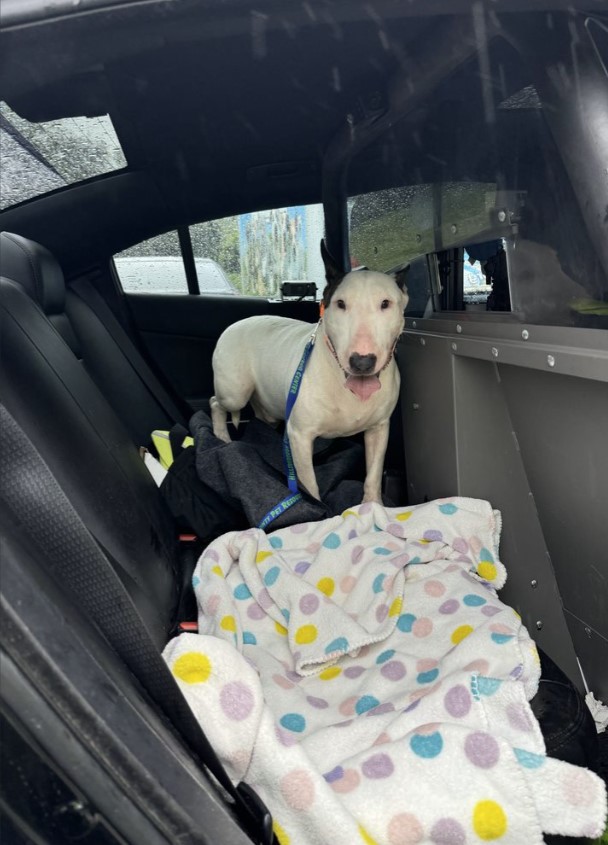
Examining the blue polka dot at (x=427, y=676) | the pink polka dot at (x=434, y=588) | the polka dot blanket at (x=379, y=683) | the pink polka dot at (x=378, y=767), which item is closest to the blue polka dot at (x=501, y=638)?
the polka dot blanket at (x=379, y=683)

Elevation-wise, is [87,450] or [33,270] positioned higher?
[33,270]

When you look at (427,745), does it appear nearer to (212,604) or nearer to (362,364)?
(212,604)

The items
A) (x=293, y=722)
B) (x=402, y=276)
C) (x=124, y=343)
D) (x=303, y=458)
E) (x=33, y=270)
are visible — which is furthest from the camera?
(x=124, y=343)

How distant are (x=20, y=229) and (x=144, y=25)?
5.13ft

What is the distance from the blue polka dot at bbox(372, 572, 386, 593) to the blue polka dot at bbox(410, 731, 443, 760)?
0.50 metres

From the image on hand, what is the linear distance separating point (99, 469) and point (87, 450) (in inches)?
1.8

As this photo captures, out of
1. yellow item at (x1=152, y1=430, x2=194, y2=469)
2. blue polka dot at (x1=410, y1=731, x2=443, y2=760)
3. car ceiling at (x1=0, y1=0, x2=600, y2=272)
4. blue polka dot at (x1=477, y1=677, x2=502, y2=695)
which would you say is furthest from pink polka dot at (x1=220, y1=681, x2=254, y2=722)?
yellow item at (x1=152, y1=430, x2=194, y2=469)

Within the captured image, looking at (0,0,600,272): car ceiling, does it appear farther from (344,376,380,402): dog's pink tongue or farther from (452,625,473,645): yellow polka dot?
(452,625,473,645): yellow polka dot

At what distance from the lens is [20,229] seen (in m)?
2.34

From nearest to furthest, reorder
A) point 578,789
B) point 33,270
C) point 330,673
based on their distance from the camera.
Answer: point 578,789 < point 330,673 < point 33,270

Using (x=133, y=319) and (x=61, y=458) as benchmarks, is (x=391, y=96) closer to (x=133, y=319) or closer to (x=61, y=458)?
(x=61, y=458)

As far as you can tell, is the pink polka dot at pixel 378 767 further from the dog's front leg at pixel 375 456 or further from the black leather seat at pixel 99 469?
the dog's front leg at pixel 375 456

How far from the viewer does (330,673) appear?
131cm

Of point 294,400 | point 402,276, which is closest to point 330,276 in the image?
point 402,276
